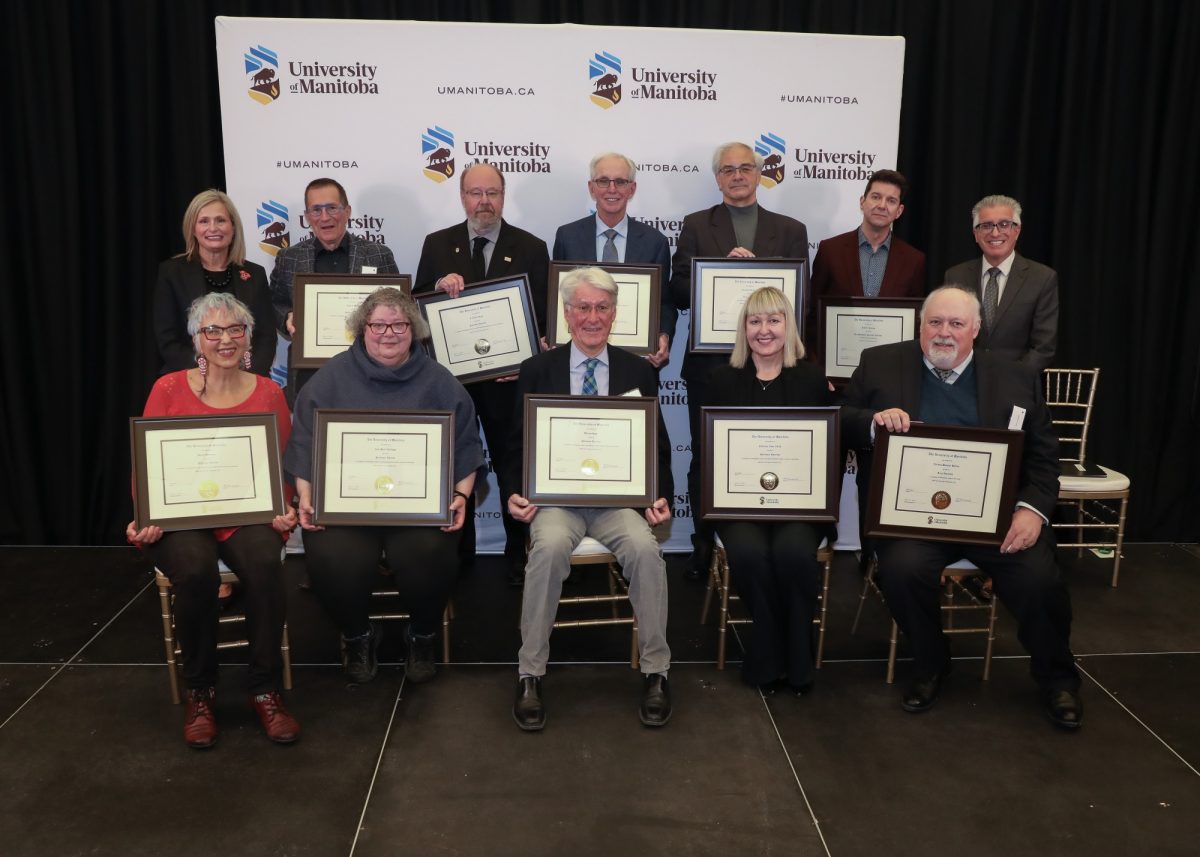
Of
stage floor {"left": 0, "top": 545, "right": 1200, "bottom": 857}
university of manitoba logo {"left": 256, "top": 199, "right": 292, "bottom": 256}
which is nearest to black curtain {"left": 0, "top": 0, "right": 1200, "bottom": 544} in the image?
university of manitoba logo {"left": 256, "top": 199, "right": 292, "bottom": 256}

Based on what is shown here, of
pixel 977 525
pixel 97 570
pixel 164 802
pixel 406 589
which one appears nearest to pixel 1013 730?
pixel 977 525

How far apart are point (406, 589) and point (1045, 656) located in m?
2.54

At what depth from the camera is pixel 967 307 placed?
363cm

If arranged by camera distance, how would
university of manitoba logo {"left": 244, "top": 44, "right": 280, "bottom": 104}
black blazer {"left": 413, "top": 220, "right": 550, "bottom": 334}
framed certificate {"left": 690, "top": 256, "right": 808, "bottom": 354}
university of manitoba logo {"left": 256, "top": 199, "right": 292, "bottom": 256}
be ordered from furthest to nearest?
university of manitoba logo {"left": 256, "top": 199, "right": 292, "bottom": 256}, university of manitoba logo {"left": 244, "top": 44, "right": 280, "bottom": 104}, black blazer {"left": 413, "top": 220, "right": 550, "bottom": 334}, framed certificate {"left": 690, "top": 256, "right": 808, "bottom": 354}

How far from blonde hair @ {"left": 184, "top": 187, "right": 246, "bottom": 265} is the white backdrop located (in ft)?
2.48

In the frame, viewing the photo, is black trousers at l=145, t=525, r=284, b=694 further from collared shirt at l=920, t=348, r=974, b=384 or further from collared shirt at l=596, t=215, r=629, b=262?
collared shirt at l=920, t=348, r=974, b=384

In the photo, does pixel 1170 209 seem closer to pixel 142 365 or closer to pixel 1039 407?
pixel 1039 407

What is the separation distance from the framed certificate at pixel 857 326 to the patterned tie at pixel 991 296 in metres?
0.41

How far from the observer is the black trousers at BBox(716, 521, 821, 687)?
3.60 m

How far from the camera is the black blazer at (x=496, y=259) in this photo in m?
4.56

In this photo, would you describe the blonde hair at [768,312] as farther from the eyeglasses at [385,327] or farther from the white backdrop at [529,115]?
the white backdrop at [529,115]

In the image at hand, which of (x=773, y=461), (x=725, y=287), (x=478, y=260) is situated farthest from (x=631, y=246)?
(x=773, y=461)

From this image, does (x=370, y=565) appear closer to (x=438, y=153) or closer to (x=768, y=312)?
(x=768, y=312)

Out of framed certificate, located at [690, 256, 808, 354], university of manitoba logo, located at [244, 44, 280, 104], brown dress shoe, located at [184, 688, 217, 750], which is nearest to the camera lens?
brown dress shoe, located at [184, 688, 217, 750]
